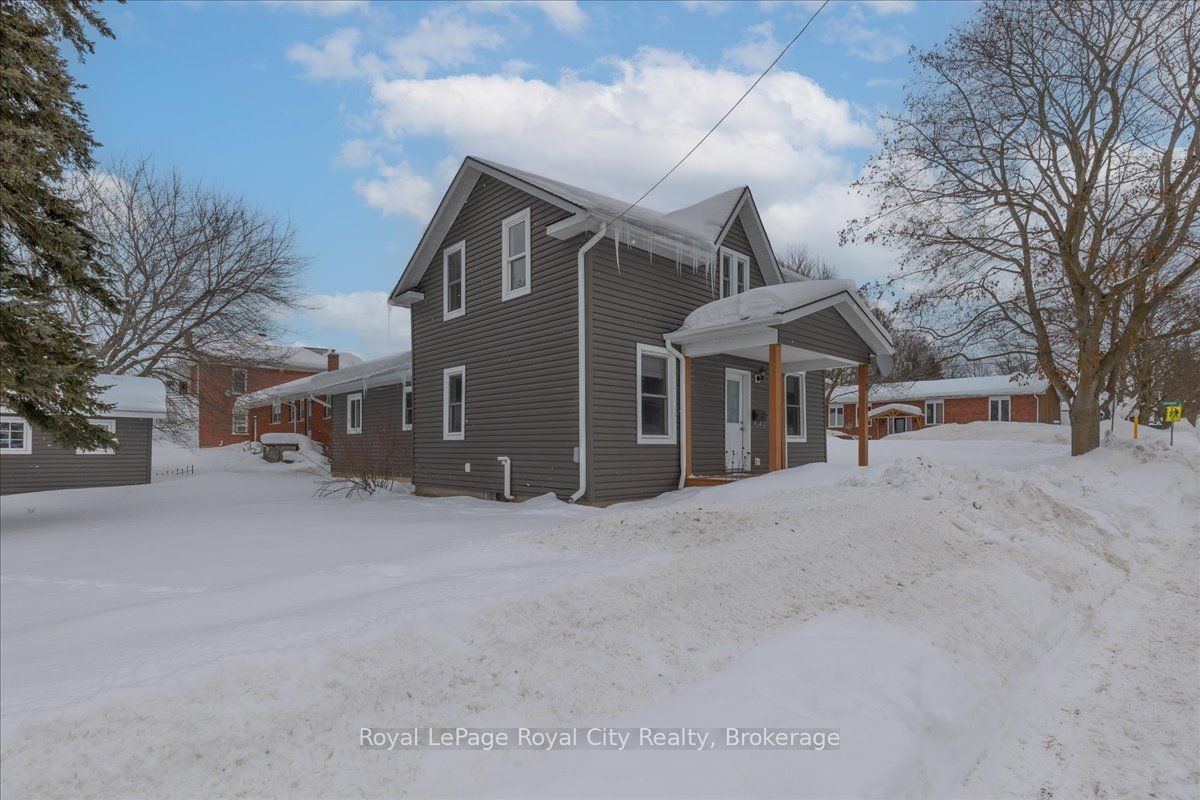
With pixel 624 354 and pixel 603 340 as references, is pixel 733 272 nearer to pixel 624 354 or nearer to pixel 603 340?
pixel 624 354

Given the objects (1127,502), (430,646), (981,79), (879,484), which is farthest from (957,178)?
(430,646)

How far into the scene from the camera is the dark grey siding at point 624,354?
10.9m

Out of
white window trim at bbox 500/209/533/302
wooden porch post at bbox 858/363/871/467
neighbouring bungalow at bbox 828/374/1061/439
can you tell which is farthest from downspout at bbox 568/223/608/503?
neighbouring bungalow at bbox 828/374/1061/439

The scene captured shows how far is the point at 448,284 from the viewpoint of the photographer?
47.5 feet

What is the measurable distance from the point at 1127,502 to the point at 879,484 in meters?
4.86

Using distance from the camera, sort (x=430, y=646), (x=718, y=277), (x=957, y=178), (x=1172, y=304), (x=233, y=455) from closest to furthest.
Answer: (x=430, y=646), (x=718, y=277), (x=957, y=178), (x=1172, y=304), (x=233, y=455)

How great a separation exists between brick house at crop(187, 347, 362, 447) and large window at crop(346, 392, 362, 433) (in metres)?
2.34

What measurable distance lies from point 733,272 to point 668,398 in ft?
12.3

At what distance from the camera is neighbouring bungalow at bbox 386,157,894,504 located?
10969 millimetres

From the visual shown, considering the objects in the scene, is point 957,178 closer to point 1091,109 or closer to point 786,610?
point 1091,109

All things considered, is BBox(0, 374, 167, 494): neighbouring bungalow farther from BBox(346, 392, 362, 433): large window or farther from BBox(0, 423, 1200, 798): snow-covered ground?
BBox(0, 423, 1200, 798): snow-covered ground

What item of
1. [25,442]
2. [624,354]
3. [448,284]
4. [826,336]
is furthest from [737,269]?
[25,442]

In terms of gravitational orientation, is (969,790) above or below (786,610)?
below

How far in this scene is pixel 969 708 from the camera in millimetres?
3582
